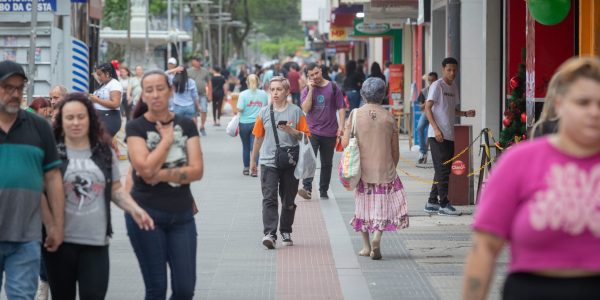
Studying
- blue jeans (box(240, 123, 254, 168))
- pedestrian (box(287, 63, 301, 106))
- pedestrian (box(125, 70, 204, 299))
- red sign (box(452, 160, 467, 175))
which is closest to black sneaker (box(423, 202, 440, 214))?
red sign (box(452, 160, 467, 175))

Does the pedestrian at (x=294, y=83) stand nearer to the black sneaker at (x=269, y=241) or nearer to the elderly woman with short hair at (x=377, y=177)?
the black sneaker at (x=269, y=241)

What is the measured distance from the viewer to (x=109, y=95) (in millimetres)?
15164

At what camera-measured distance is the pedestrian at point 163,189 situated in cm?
645

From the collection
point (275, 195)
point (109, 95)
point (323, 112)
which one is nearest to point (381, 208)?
point (275, 195)

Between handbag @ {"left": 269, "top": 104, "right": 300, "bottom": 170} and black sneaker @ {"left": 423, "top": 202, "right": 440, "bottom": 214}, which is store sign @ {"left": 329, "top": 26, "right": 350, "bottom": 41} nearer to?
black sneaker @ {"left": 423, "top": 202, "right": 440, "bottom": 214}

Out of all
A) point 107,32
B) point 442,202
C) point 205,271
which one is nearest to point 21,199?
point 205,271

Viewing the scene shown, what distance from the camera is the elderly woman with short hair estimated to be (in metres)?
10.5

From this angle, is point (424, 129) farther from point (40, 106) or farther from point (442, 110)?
point (40, 106)

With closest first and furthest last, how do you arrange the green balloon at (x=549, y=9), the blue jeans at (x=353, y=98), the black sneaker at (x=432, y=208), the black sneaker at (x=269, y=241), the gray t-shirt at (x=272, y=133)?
the black sneaker at (x=269, y=241) < the gray t-shirt at (x=272, y=133) < the green balloon at (x=549, y=9) < the black sneaker at (x=432, y=208) < the blue jeans at (x=353, y=98)

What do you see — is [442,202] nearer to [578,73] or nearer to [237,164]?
[237,164]

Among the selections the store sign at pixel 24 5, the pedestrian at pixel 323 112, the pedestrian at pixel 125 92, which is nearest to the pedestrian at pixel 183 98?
the pedestrian at pixel 125 92

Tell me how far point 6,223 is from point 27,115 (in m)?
0.56

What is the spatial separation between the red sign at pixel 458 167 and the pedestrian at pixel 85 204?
7891mm

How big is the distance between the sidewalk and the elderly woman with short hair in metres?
0.31
